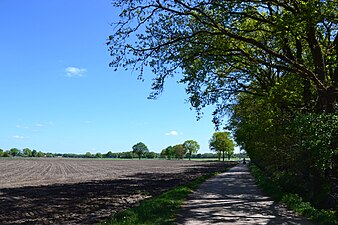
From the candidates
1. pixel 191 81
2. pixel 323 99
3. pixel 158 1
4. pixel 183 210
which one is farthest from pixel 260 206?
pixel 158 1

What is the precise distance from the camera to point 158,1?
1323 cm

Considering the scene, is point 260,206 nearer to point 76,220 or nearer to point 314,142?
point 314,142

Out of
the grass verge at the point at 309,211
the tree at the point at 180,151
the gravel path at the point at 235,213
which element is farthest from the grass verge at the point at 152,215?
the tree at the point at 180,151

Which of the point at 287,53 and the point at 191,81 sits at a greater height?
the point at 287,53

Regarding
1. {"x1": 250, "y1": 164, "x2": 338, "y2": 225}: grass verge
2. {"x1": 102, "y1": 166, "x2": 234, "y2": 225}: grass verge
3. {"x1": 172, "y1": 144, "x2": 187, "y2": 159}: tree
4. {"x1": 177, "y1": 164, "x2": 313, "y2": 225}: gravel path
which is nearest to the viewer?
{"x1": 102, "y1": 166, "x2": 234, "y2": 225}: grass verge

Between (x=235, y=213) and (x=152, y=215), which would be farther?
(x=235, y=213)

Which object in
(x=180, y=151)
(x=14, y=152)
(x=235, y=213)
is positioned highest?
(x=180, y=151)

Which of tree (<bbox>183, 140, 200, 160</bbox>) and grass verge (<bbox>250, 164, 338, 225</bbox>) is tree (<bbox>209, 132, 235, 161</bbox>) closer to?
tree (<bbox>183, 140, 200, 160</bbox>)

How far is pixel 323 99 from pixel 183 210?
6.53 metres

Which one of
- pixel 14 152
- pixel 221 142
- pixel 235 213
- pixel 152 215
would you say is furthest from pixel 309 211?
pixel 14 152

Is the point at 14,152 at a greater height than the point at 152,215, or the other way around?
the point at 14,152

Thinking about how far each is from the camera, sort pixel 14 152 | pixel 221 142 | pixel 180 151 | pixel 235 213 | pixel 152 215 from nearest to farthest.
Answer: pixel 152 215
pixel 235 213
pixel 221 142
pixel 180 151
pixel 14 152

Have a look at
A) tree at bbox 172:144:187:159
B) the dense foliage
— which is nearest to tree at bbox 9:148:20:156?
tree at bbox 172:144:187:159

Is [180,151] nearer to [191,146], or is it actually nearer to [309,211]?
[191,146]
